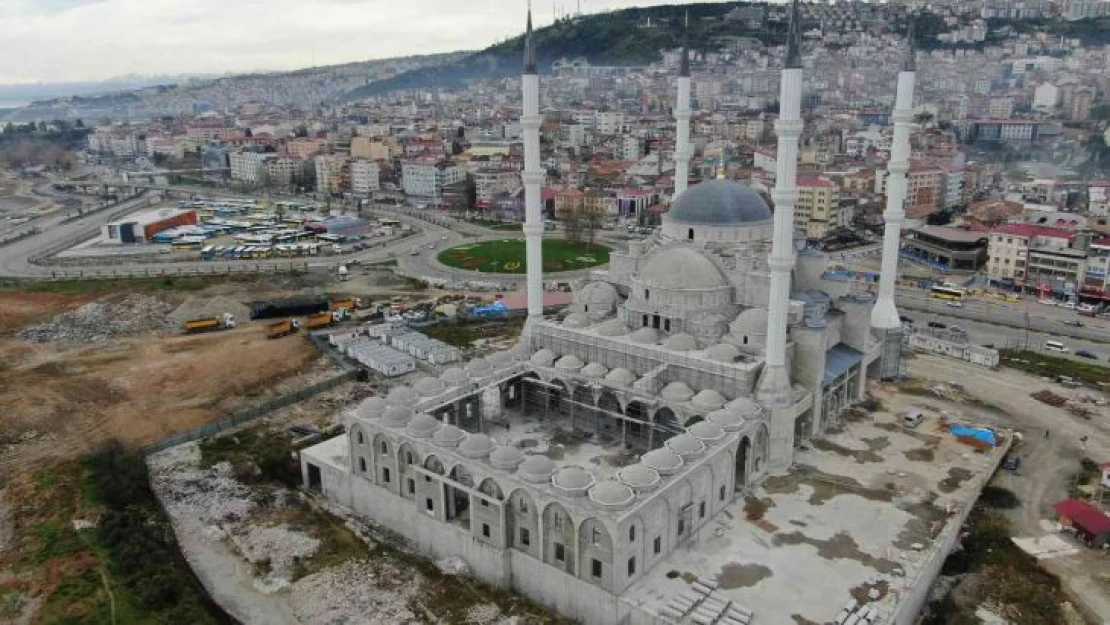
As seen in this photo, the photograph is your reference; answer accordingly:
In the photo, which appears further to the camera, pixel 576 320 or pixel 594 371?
pixel 576 320

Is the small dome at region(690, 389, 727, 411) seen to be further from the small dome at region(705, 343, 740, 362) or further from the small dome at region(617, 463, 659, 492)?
the small dome at region(617, 463, 659, 492)

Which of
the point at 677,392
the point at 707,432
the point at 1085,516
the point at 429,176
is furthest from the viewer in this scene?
the point at 429,176

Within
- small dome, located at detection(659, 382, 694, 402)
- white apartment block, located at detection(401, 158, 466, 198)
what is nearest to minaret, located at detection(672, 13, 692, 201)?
small dome, located at detection(659, 382, 694, 402)

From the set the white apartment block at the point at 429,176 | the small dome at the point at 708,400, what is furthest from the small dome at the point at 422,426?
the white apartment block at the point at 429,176

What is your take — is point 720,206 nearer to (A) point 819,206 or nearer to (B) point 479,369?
(B) point 479,369

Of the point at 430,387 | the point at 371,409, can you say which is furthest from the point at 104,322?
the point at 371,409

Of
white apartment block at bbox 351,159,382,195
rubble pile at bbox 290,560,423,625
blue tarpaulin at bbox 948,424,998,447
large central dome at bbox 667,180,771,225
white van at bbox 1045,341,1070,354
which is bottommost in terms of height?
rubble pile at bbox 290,560,423,625
